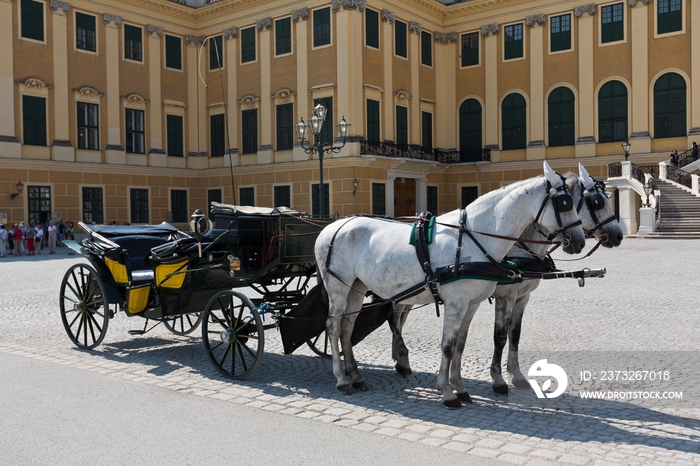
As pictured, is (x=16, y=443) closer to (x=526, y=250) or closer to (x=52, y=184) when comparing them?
(x=526, y=250)

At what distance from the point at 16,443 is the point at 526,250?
428 cm

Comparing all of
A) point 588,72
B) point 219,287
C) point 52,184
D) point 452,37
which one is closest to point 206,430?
point 219,287

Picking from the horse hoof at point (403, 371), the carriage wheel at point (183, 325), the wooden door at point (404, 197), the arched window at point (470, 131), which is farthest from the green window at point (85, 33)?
the horse hoof at point (403, 371)

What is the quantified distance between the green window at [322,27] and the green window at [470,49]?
8599 millimetres

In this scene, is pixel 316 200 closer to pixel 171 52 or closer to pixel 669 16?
pixel 171 52

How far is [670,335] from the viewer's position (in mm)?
8695

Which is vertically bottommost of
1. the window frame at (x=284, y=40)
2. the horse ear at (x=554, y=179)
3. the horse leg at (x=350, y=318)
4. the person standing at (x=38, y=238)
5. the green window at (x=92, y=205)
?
the horse leg at (x=350, y=318)

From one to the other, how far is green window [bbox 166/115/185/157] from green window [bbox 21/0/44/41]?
736 cm

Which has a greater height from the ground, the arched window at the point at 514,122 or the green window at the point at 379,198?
the arched window at the point at 514,122

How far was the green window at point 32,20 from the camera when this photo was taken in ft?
101

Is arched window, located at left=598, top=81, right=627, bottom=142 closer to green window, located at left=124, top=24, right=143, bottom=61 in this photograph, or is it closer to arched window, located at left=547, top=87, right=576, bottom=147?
arched window, located at left=547, top=87, right=576, bottom=147

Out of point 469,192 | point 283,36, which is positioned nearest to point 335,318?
point 283,36

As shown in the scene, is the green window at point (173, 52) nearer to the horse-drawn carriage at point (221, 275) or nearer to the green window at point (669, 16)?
the green window at point (669, 16)

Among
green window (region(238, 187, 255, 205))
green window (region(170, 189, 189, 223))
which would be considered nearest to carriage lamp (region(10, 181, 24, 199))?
green window (region(170, 189, 189, 223))
